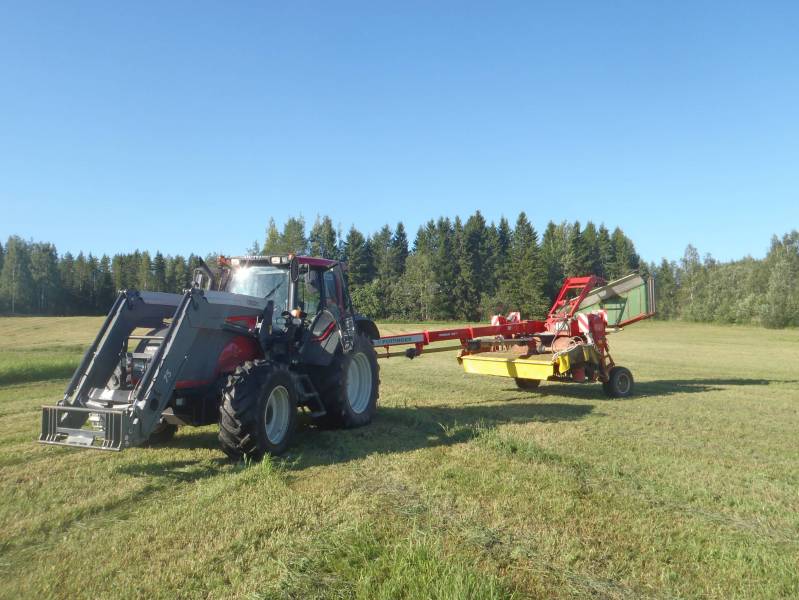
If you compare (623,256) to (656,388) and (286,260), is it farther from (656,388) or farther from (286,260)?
(286,260)

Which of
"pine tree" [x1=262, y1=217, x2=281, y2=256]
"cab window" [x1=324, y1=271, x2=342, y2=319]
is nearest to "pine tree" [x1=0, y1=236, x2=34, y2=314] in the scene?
"pine tree" [x1=262, y1=217, x2=281, y2=256]

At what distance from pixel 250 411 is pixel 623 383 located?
340 inches

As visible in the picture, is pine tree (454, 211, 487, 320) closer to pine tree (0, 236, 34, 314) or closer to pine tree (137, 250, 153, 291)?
pine tree (137, 250, 153, 291)

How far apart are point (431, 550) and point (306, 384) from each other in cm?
408

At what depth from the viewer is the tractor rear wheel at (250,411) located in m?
5.88

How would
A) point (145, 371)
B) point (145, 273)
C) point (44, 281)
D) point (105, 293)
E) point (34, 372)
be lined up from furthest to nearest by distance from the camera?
point (145, 273), point (44, 281), point (105, 293), point (34, 372), point (145, 371)

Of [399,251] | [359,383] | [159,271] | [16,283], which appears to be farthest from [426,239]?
[359,383]

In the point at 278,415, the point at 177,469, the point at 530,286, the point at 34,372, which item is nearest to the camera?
the point at 177,469

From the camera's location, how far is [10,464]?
634 cm

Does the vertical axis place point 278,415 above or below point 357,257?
below

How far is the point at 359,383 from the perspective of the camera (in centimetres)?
860

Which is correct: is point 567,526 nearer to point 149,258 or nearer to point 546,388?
point 546,388

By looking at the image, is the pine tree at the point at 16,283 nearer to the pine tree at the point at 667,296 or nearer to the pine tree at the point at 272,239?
the pine tree at the point at 272,239

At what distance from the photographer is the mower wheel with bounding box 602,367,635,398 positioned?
11.6 m
